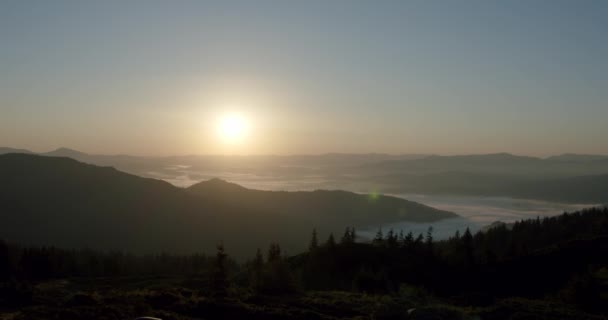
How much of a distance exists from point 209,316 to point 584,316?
2735 centimetres

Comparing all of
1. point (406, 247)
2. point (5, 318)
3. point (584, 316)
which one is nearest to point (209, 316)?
point (5, 318)

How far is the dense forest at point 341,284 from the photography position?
30031 millimetres

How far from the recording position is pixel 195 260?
129 meters

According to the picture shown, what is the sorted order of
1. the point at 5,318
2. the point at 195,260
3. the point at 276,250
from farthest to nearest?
the point at 195,260, the point at 276,250, the point at 5,318

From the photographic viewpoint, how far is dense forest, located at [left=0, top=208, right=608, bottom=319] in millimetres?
30031

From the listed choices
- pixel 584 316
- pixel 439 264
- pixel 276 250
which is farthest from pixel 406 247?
pixel 584 316

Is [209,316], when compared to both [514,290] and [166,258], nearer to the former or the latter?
[514,290]

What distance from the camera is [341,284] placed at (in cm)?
6775

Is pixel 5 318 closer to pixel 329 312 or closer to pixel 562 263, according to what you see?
pixel 329 312

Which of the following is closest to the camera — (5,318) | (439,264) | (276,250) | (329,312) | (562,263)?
(5,318)

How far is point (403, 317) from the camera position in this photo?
2725 cm

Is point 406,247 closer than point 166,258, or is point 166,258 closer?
point 406,247

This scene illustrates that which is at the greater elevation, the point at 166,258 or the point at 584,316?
the point at 584,316

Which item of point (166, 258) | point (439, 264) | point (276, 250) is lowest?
point (166, 258)
